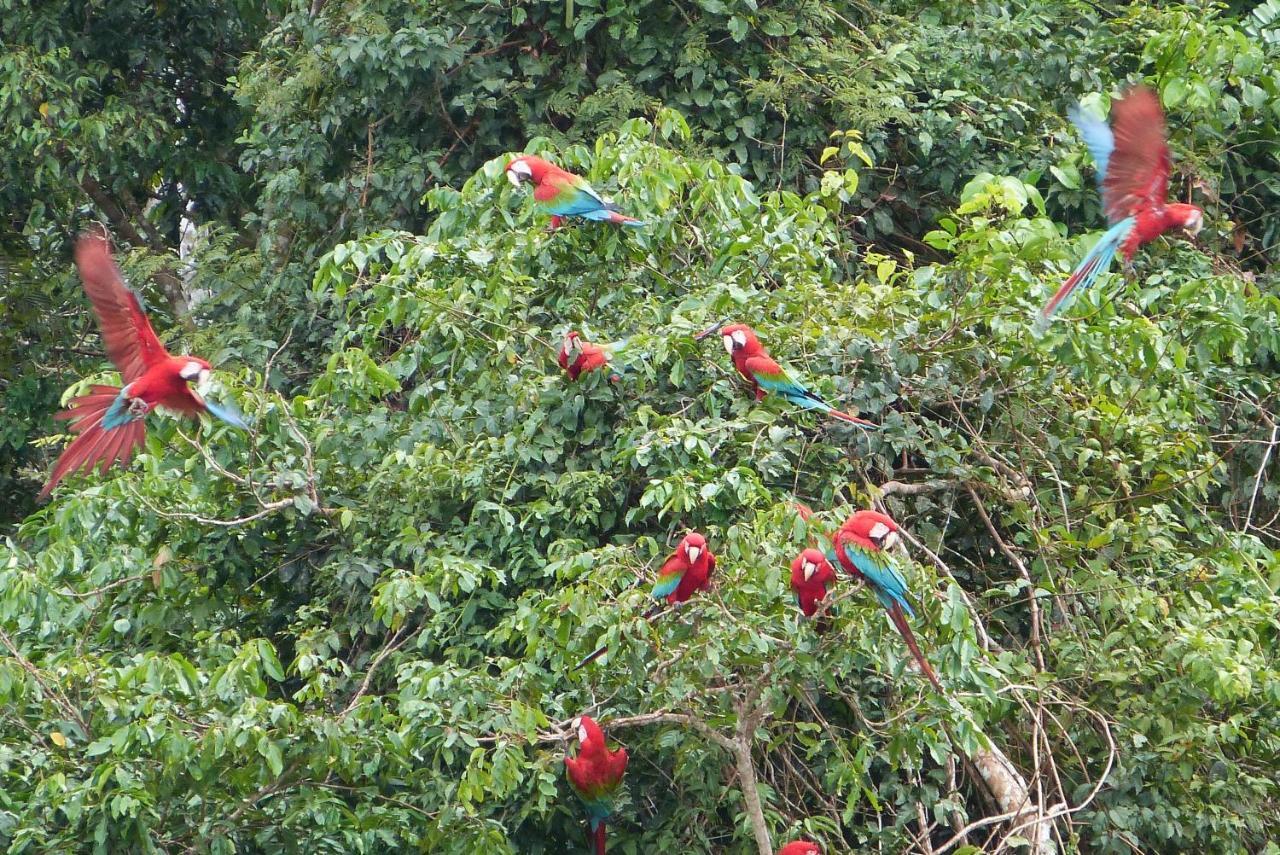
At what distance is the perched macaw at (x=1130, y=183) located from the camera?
4012 mm

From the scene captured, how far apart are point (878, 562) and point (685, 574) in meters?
0.53

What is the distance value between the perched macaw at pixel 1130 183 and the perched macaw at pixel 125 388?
2404 millimetres

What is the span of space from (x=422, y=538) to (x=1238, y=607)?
2347 millimetres

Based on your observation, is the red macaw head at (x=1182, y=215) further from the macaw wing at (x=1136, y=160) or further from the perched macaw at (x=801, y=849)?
the perched macaw at (x=801, y=849)

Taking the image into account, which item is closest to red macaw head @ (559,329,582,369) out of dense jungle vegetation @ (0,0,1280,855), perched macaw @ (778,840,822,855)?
dense jungle vegetation @ (0,0,1280,855)

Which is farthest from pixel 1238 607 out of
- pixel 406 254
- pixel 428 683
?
pixel 406 254

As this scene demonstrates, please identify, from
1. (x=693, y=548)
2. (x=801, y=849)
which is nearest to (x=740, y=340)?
(x=693, y=548)

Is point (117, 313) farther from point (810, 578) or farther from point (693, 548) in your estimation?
point (810, 578)

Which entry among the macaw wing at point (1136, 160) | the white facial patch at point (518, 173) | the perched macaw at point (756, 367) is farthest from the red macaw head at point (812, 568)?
the white facial patch at point (518, 173)

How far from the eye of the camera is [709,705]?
4.01 m

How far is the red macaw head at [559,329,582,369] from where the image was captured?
15.1 ft

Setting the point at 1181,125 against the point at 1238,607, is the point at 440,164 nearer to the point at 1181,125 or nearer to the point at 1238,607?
the point at 1181,125

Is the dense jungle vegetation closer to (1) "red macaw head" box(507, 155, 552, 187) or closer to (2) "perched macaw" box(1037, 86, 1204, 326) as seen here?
(1) "red macaw head" box(507, 155, 552, 187)

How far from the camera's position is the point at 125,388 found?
4.01 metres
